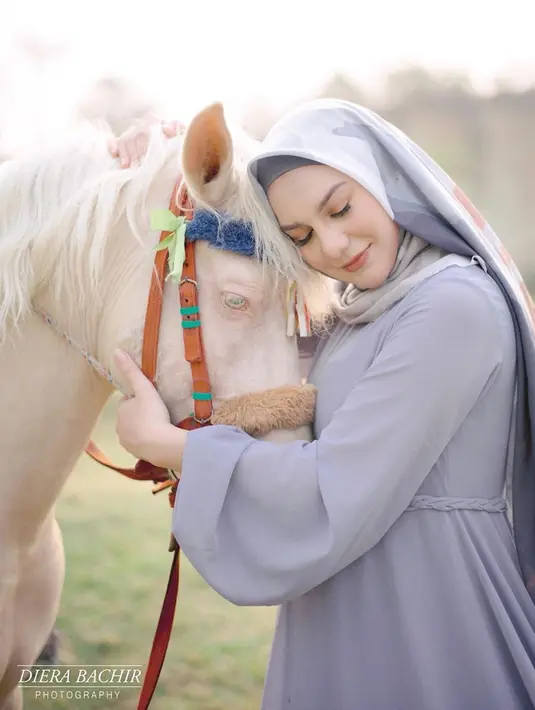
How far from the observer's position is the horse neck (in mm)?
1140

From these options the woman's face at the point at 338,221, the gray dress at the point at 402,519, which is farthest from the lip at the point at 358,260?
the gray dress at the point at 402,519

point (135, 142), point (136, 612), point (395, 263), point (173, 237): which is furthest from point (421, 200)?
point (136, 612)

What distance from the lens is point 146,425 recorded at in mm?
1012

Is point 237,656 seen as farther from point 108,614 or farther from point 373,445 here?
point 373,445

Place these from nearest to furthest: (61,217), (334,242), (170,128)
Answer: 1. (334,242)
2. (61,217)
3. (170,128)

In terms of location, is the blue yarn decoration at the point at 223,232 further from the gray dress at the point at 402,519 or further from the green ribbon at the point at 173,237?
the gray dress at the point at 402,519

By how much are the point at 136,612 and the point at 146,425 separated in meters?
1.81

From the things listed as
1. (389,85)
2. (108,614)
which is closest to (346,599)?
(108,614)

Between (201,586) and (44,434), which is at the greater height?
(44,434)

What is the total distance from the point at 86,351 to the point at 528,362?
29.6 inches

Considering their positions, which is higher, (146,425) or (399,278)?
(399,278)

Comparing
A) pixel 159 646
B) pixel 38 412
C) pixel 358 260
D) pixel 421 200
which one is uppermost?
pixel 421 200

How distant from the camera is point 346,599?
0.95m

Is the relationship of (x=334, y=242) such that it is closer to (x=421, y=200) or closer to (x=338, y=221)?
(x=338, y=221)
